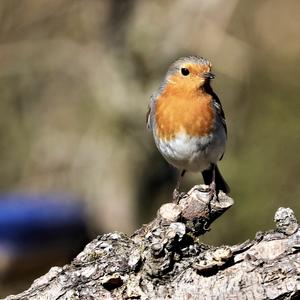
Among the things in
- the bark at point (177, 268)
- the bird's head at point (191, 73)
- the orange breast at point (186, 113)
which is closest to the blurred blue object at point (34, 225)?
the orange breast at point (186, 113)

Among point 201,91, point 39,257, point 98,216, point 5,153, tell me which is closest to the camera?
point 201,91

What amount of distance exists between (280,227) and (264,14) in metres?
8.31

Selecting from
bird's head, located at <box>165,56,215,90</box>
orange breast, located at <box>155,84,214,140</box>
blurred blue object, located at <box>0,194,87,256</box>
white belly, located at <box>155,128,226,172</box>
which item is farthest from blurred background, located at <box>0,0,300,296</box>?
bird's head, located at <box>165,56,215,90</box>

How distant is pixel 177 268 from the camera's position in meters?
3.19

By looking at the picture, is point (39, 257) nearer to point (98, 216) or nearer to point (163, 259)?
point (98, 216)

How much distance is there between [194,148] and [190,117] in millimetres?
204

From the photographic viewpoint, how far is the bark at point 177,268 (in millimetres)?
A: 3035

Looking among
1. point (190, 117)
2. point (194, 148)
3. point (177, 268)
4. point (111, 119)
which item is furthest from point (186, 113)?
point (111, 119)

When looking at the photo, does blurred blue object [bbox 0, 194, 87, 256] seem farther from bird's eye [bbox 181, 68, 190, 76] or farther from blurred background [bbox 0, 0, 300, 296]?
bird's eye [bbox 181, 68, 190, 76]

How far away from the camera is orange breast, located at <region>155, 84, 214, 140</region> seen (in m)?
5.09

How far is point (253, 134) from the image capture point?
36.9ft

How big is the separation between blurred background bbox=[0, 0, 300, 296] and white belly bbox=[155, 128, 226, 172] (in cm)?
304

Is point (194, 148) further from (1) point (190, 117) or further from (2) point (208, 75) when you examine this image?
(2) point (208, 75)

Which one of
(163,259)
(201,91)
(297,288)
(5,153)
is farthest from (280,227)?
(5,153)
